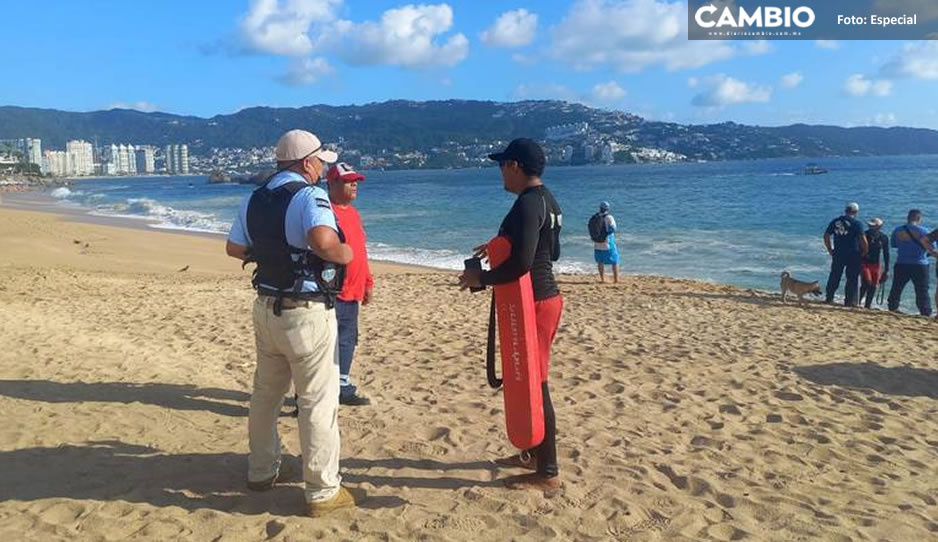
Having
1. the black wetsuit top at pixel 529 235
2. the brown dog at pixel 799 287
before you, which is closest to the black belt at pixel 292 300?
the black wetsuit top at pixel 529 235

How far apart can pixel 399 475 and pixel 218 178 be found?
11165 centimetres

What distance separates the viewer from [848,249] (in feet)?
38.2

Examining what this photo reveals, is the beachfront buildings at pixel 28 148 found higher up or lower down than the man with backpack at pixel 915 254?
higher up

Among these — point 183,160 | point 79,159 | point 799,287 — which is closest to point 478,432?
point 799,287

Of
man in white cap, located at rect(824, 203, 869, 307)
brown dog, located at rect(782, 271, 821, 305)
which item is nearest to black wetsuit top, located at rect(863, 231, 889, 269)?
man in white cap, located at rect(824, 203, 869, 307)

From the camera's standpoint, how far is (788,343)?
831 centimetres

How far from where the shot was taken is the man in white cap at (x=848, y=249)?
11.6 meters

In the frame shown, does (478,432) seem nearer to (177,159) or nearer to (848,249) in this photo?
(848,249)

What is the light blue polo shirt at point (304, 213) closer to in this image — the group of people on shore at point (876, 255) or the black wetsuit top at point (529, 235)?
the black wetsuit top at point (529, 235)

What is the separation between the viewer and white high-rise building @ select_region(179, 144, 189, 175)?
623 ft

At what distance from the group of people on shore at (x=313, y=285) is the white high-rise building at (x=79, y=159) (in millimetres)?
201820

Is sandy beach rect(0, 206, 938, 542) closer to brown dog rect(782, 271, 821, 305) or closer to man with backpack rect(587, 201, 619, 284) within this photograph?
brown dog rect(782, 271, 821, 305)

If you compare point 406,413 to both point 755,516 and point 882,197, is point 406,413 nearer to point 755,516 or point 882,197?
point 755,516

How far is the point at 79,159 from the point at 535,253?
211 metres
